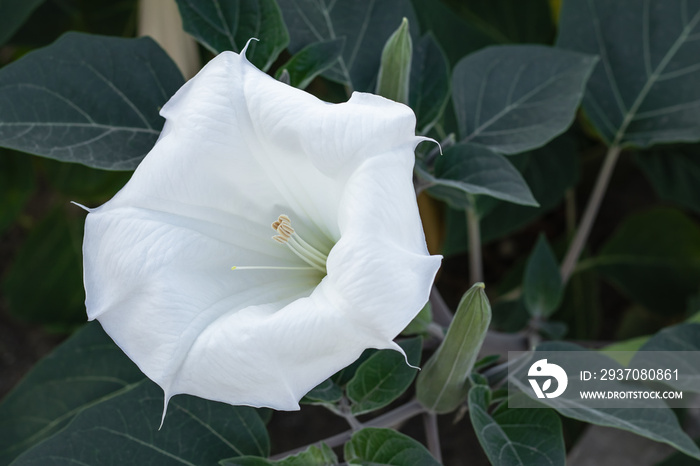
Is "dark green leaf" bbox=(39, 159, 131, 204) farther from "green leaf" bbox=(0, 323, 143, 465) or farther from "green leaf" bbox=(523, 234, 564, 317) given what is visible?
"green leaf" bbox=(523, 234, 564, 317)

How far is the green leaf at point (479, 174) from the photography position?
0.58m

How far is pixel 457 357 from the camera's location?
56cm

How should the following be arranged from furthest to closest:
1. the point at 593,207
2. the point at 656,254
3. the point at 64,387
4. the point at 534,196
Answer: the point at 656,254 → the point at 534,196 → the point at 593,207 → the point at 64,387

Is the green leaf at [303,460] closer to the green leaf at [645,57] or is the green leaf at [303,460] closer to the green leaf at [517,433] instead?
the green leaf at [517,433]

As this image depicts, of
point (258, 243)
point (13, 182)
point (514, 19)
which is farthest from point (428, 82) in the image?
point (13, 182)

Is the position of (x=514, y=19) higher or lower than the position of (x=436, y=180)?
higher

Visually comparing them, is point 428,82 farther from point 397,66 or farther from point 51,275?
point 51,275

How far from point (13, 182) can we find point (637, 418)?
975 mm

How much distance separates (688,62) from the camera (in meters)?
0.81

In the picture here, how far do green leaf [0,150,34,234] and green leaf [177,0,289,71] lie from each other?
2.05 ft

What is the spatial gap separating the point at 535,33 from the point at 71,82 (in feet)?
2.27

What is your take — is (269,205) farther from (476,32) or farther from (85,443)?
(476,32)

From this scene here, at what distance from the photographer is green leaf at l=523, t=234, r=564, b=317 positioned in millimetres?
815

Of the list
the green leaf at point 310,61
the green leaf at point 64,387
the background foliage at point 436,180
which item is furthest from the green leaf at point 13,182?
the green leaf at point 310,61
